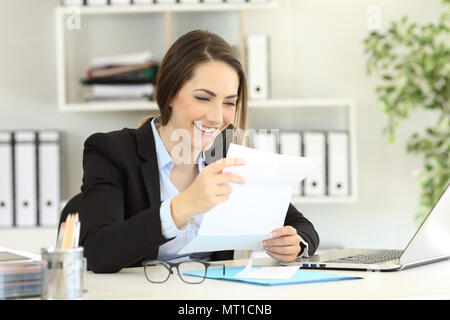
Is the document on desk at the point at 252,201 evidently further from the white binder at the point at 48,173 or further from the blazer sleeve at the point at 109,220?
the white binder at the point at 48,173

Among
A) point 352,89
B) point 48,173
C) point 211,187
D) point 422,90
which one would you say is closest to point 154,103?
point 48,173

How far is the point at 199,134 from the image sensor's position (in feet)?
5.48

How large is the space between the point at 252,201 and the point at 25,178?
1953 mm

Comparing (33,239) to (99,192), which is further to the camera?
(33,239)

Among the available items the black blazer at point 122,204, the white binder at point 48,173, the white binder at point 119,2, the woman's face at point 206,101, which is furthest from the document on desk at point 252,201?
the white binder at point 119,2

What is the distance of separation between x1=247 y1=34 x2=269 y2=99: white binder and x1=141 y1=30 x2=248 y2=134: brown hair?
1.32 metres

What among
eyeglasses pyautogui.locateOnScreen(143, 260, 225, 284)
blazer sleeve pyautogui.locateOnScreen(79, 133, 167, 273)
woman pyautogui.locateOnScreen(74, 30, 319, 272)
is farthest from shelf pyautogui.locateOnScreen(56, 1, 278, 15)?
eyeglasses pyautogui.locateOnScreen(143, 260, 225, 284)

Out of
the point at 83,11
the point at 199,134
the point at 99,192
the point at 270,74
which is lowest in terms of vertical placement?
the point at 99,192

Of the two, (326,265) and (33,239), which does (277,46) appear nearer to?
(33,239)

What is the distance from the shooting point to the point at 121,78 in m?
2.98

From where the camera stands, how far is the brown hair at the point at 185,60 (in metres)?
1.63

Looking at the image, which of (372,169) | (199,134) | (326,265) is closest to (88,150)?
(199,134)

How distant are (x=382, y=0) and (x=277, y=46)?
1.91 feet

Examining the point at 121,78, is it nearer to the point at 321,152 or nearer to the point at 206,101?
the point at 321,152
